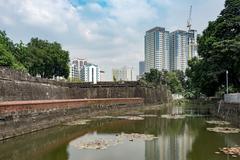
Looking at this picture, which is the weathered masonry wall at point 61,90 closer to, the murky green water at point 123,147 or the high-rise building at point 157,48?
the murky green water at point 123,147

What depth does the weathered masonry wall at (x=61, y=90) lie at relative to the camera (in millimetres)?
22841

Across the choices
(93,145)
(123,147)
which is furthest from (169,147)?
(93,145)

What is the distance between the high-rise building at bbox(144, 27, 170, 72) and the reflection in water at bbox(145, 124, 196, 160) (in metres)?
105

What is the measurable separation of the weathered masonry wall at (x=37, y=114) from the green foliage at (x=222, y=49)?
422 inches

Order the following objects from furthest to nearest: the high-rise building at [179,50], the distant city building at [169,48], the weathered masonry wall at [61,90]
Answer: the distant city building at [169,48]
the high-rise building at [179,50]
the weathered masonry wall at [61,90]

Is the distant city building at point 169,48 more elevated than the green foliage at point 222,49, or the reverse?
the distant city building at point 169,48

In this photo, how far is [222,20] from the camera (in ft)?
102

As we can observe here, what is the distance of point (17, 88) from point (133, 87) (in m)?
25.8

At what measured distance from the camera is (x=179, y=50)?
120 metres

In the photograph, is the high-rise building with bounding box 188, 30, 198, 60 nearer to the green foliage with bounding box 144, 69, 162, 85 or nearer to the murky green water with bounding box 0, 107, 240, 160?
the green foliage with bounding box 144, 69, 162, 85

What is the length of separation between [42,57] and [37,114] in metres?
37.1

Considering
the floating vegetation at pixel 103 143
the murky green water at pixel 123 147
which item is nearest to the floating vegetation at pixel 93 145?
the floating vegetation at pixel 103 143

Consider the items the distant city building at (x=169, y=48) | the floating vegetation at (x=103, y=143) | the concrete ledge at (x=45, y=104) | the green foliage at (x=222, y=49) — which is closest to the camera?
the floating vegetation at (x=103, y=143)

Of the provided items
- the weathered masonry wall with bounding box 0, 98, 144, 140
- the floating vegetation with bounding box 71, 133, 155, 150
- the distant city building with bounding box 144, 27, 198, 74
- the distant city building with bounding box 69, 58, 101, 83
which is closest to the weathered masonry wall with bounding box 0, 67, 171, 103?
the weathered masonry wall with bounding box 0, 98, 144, 140
